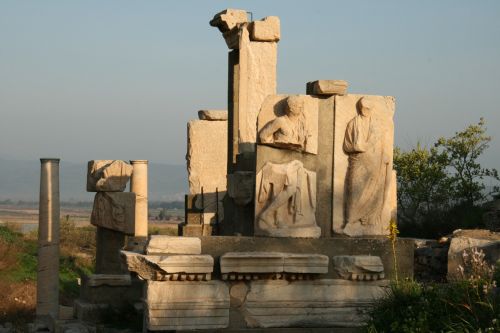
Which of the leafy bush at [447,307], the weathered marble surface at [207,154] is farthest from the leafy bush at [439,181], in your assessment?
the leafy bush at [447,307]

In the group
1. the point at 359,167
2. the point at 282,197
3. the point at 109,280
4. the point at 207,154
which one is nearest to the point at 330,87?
the point at 359,167

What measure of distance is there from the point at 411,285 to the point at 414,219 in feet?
39.7

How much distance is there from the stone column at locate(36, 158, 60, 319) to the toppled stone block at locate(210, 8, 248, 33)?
380 centimetres

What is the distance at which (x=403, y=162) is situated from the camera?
74.0 ft

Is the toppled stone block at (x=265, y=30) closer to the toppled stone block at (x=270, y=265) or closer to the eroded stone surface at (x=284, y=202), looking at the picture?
the eroded stone surface at (x=284, y=202)

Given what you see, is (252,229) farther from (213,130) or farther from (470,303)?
(213,130)

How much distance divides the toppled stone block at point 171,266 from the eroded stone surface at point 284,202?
3.15 feet

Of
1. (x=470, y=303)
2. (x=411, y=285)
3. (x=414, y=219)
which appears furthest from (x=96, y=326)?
(x=414, y=219)

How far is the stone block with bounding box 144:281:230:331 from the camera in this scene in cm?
930

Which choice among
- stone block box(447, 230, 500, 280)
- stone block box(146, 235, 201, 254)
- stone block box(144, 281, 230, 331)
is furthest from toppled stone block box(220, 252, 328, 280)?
stone block box(447, 230, 500, 280)

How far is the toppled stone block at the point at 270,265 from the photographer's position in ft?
31.0

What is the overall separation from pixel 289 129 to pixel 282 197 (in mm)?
731

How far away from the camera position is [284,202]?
33.2 ft

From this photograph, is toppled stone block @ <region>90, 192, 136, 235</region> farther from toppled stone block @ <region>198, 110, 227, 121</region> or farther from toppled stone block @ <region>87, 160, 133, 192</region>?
toppled stone block @ <region>198, 110, 227, 121</region>
